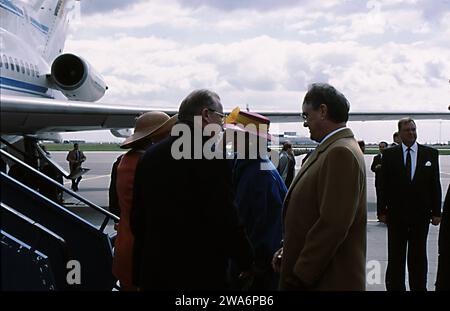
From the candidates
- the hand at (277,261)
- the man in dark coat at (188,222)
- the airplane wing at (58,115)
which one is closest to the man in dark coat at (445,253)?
the hand at (277,261)

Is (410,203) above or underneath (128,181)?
underneath

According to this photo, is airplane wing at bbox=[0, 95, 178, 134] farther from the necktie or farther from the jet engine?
the necktie

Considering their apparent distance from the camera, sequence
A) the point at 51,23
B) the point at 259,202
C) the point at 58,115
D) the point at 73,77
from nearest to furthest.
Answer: the point at 259,202 < the point at 58,115 < the point at 73,77 < the point at 51,23

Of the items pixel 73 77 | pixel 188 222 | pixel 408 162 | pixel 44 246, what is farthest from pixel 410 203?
pixel 73 77

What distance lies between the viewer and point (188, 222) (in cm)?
311

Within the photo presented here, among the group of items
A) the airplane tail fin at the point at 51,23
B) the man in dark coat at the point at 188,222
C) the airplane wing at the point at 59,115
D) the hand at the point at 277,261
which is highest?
the airplane tail fin at the point at 51,23

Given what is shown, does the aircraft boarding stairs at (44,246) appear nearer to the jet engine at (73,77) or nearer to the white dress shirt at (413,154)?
the white dress shirt at (413,154)

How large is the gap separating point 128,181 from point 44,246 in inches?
25.5

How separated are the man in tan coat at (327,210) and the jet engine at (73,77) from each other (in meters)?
13.1

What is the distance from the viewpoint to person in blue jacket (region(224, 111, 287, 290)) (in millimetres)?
3820

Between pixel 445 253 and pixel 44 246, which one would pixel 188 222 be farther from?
pixel 445 253

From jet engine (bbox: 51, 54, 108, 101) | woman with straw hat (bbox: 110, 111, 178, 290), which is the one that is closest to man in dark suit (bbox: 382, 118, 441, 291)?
woman with straw hat (bbox: 110, 111, 178, 290)

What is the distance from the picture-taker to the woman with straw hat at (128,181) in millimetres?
3723
